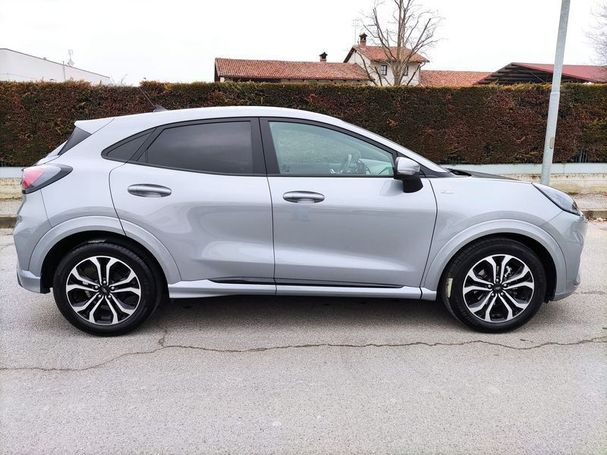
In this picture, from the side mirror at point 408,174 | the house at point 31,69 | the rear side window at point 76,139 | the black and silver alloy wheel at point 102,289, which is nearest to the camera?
the side mirror at point 408,174

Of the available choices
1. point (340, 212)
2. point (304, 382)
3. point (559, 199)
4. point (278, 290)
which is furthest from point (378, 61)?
point (304, 382)

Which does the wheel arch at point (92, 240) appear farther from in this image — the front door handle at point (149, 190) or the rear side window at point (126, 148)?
the rear side window at point (126, 148)

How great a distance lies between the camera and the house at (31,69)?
22891 mm

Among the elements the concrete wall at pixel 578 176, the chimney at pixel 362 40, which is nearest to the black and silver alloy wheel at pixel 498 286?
the concrete wall at pixel 578 176

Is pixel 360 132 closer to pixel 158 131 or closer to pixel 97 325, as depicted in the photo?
pixel 158 131

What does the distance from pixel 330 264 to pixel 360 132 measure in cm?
100

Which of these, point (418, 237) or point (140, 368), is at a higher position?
point (418, 237)

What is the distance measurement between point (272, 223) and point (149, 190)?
0.89 meters

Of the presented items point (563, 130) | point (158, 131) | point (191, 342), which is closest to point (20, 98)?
point (158, 131)

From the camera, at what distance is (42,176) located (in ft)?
11.1

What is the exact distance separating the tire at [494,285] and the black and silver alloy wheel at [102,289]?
2.30m

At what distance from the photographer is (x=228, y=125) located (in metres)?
3.51

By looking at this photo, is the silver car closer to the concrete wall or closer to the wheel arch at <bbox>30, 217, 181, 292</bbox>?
the wheel arch at <bbox>30, 217, 181, 292</bbox>

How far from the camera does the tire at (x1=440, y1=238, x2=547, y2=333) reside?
341 cm
